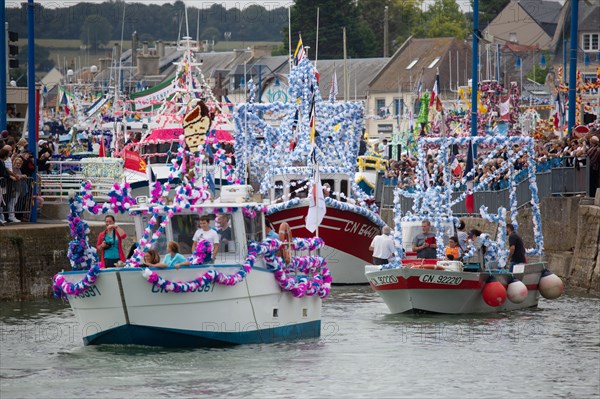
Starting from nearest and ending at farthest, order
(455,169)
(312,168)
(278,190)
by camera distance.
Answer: (312,168), (278,190), (455,169)

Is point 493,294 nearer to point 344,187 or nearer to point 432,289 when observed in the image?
point 432,289

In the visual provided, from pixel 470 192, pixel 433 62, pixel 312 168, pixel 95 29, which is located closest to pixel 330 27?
pixel 433 62

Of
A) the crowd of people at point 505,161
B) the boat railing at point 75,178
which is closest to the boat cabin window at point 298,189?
the crowd of people at point 505,161

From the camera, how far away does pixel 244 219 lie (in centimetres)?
2100

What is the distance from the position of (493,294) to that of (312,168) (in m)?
8.46

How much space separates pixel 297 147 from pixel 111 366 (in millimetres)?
15563

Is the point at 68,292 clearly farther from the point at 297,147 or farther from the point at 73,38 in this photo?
the point at 73,38

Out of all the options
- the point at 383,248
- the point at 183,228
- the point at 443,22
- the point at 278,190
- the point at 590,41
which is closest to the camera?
the point at 183,228

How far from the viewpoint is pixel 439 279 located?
2530 cm

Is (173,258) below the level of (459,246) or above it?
above

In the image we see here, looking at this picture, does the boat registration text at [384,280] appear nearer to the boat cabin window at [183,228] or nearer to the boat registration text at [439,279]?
the boat registration text at [439,279]

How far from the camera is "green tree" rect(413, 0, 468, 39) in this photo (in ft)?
375

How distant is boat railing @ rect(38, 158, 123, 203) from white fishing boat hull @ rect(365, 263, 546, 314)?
23.2 ft

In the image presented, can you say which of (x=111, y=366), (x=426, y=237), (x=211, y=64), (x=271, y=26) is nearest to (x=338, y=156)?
(x=426, y=237)
